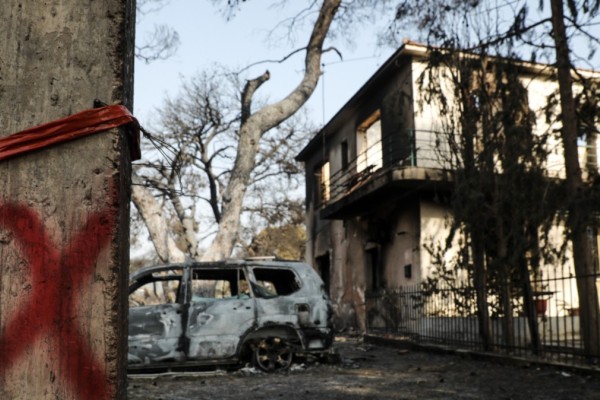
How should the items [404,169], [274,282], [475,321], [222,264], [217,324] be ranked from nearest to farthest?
1. [217,324]
2. [222,264]
3. [274,282]
4. [475,321]
5. [404,169]

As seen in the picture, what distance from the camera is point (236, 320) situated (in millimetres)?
9242

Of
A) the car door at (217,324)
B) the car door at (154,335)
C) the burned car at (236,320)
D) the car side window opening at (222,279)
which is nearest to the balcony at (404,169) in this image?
the burned car at (236,320)

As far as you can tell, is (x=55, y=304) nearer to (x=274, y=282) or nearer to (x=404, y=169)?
(x=274, y=282)

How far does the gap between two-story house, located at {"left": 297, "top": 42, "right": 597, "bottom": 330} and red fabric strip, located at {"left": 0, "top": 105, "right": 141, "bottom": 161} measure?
32.4ft

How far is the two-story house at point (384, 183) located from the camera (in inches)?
626

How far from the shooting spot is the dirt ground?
23.7ft

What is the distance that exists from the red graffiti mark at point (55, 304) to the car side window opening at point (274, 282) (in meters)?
7.53

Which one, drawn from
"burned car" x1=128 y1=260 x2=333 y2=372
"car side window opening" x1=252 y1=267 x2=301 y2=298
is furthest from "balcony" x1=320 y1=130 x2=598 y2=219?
"burned car" x1=128 y1=260 x2=333 y2=372

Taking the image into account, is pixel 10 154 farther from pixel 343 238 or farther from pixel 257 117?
pixel 343 238

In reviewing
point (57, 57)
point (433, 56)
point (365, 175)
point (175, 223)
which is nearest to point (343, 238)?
point (365, 175)

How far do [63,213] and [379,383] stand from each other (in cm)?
682

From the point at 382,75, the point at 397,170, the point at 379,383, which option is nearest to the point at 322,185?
the point at 382,75

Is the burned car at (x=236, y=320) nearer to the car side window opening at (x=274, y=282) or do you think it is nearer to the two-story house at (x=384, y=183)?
the car side window opening at (x=274, y=282)

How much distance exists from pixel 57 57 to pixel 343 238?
20.1 m
